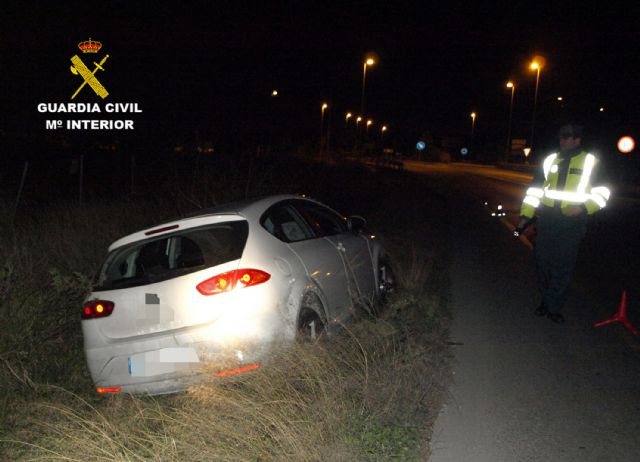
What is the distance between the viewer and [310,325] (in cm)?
552

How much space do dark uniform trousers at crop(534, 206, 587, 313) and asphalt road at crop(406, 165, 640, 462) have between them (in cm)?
38

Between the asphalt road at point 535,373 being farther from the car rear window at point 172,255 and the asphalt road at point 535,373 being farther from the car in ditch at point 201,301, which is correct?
the car rear window at point 172,255

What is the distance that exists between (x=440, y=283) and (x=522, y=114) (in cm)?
9431

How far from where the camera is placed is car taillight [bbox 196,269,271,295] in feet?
15.8

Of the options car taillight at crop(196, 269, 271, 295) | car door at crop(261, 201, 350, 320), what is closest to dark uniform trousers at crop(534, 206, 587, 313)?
car door at crop(261, 201, 350, 320)

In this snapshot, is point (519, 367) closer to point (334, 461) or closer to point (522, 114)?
point (334, 461)

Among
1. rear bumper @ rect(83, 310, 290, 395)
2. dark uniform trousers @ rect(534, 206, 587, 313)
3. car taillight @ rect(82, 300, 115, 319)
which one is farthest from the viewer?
dark uniform trousers @ rect(534, 206, 587, 313)

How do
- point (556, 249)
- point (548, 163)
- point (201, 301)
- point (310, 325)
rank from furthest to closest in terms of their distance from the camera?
point (548, 163) < point (556, 249) < point (310, 325) < point (201, 301)

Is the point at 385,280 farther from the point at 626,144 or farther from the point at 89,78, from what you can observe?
the point at 626,144

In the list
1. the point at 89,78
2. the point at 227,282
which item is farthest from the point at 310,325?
the point at 89,78

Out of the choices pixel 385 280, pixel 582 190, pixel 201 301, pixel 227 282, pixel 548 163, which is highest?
pixel 548 163

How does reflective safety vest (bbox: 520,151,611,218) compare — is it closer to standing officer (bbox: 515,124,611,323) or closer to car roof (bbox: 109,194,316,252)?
standing officer (bbox: 515,124,611,323)

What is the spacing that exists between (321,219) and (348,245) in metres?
0.67

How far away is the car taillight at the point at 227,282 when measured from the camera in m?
4.81
